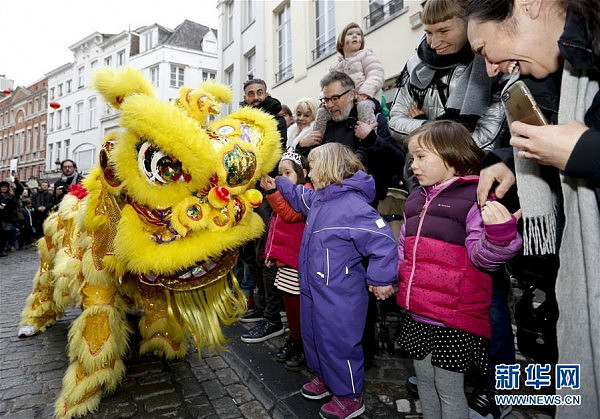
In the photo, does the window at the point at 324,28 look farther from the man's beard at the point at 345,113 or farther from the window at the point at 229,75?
the man's beard at the point at 345,113

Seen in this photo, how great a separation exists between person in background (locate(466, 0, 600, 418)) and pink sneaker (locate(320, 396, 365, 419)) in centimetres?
116

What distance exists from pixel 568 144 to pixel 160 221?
1664mm

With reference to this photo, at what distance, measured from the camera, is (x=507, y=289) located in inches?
83.4

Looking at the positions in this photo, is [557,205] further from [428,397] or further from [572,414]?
[428,397]

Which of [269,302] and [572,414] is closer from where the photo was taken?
[572,414]

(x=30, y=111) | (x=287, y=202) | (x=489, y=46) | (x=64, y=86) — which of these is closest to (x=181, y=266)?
(x=287, y=202)

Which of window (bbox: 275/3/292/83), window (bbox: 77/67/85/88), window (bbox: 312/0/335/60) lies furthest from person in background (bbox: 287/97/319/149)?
window (bbox: 77/67/85/88)

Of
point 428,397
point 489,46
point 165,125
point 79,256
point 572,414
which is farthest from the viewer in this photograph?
point 79,256

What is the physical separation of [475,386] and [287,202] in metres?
1.64

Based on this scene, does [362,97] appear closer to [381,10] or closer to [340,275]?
[340,275]

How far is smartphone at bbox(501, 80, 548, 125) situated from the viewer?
3.72 ft

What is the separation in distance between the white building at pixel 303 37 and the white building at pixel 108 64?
11161 millimetres

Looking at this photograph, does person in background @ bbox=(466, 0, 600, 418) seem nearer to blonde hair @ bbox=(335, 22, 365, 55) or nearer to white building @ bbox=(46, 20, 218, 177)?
blonde hair @ bbox=(335, 22, 365, 55)

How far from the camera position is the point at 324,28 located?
9898 mm
